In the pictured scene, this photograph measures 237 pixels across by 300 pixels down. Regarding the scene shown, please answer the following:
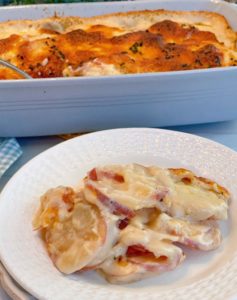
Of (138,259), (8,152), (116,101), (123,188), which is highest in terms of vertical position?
(116,101)

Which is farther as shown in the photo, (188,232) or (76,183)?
(76,183)

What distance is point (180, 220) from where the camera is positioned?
93cm

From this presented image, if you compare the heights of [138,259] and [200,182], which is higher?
[200,182]

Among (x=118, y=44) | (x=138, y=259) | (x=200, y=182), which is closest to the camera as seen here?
(x=138, y=259)

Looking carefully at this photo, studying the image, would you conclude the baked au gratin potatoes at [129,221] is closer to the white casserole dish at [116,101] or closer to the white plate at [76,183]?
the white plate at [76,183]

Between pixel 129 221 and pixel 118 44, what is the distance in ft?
2.65

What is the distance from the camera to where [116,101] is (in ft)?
4.22

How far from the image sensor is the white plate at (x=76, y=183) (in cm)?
82

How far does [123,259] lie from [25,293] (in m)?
0.18

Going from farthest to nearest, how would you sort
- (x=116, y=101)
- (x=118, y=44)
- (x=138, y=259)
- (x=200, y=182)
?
(x=118, y=44)
(x=116, y=101)
(x=200, y=182)
(x=138, y=259)

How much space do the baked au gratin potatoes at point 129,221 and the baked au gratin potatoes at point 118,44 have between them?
507 mm

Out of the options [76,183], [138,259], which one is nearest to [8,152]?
[76,183]

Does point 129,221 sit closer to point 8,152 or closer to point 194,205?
point 194,205

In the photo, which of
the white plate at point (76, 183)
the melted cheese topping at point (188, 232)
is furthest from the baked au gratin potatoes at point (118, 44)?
the melted cheese topping at point (188, 232)
